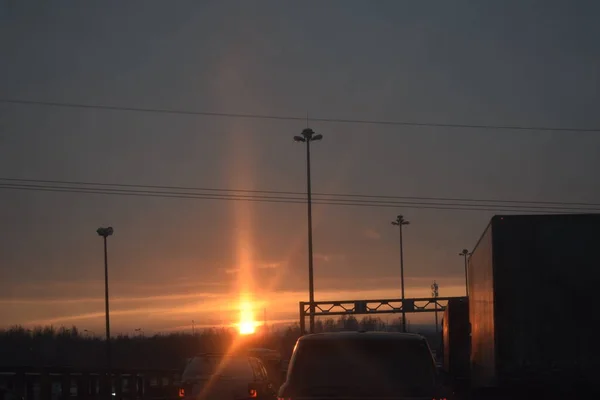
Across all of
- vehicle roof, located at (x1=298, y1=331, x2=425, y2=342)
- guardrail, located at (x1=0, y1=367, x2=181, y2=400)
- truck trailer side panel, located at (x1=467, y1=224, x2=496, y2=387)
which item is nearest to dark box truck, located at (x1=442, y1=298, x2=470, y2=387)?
truck trailer side panel, located at (x1=467, y1=224, x2=496, y2=387)

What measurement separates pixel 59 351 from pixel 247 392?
57321mm

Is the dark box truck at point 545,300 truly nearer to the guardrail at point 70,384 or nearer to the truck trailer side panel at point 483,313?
the truck trailer side panel at point 483,313

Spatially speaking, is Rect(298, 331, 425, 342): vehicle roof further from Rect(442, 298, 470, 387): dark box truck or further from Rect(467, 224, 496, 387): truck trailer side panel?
Rect(442, 298, 470, 387): dark box truck

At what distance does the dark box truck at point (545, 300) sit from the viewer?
13.7 m

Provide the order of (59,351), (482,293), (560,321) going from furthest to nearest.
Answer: (59,351) < (482,293) < (560,321)

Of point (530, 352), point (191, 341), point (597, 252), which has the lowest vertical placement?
point (191, 341)

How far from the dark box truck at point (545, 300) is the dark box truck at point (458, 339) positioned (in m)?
11.1

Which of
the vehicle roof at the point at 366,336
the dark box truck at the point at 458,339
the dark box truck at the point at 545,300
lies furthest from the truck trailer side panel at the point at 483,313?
the dark box truck at the point at 458,339

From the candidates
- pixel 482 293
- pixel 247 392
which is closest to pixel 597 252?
pixel 482 293

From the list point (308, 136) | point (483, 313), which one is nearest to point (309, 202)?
point (308, 136)

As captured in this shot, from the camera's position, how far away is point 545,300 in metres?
13.9

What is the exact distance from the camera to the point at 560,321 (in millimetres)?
13781

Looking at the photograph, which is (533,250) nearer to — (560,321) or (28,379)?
(560,321)

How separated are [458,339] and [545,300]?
1207 cm
